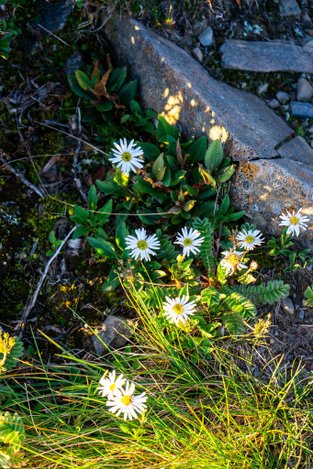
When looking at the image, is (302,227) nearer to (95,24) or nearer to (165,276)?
(165,276)

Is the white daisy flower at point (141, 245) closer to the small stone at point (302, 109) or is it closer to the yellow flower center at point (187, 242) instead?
the yellow flower center at point (187, 242)

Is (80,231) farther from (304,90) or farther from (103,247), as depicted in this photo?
(304,90)

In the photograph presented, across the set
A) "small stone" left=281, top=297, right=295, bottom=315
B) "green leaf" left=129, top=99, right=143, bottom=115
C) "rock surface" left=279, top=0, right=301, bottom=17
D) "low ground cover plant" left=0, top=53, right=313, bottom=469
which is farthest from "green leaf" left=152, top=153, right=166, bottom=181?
"rock surface" left=279, top=0, right=301, bottom=17

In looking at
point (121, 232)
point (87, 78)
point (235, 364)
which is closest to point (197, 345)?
point (235, 364)

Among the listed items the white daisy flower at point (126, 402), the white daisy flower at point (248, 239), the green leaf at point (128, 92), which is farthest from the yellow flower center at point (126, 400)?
the green leaf at point (128, 92)

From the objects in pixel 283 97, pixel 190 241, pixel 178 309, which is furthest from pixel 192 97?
pixel 178 309
